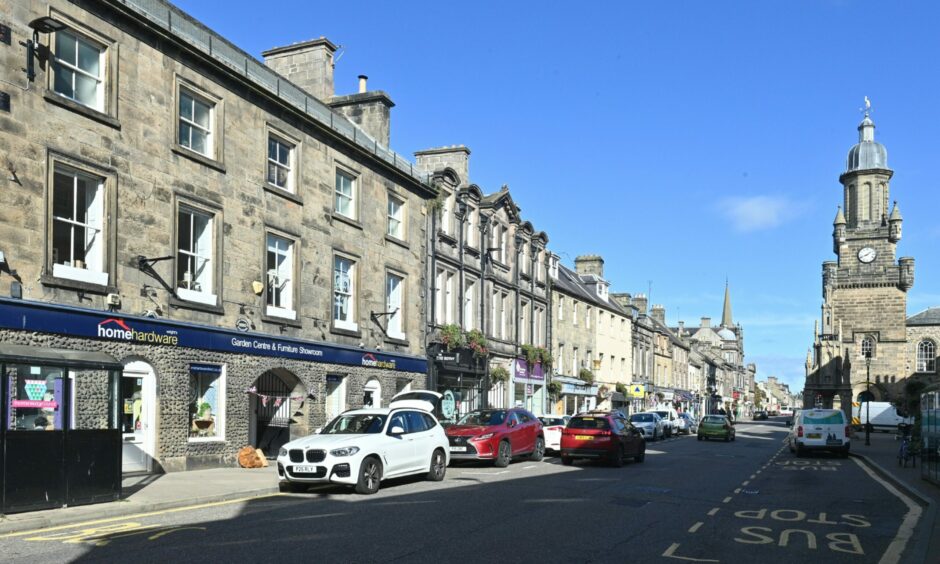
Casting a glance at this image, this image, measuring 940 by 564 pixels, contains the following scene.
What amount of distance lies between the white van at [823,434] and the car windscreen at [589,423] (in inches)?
452

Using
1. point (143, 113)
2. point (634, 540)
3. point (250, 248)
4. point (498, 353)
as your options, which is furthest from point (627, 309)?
point (634, 540)

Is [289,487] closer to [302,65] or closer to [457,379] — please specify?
[302,65]

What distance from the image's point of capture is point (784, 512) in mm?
13961

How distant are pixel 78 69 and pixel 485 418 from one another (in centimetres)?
1327

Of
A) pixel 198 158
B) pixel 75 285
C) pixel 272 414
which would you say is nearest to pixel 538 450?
pixel 272 414

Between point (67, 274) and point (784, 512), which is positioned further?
point (67, 274)

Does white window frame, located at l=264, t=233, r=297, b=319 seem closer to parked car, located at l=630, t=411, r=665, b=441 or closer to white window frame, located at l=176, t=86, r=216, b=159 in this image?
white window frame, located at l=176, t=86, r=216, b=159

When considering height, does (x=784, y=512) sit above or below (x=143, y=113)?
below

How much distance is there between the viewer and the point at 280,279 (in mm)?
22938

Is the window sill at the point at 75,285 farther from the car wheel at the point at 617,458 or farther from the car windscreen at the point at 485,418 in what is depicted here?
Answer: the car wheel at the point at 617,458

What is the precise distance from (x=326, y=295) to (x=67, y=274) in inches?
363

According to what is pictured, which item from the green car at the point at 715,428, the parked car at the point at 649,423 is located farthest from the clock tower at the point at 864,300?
the parked car at the point at 649,423

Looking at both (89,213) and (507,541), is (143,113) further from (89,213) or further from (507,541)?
(507,541)

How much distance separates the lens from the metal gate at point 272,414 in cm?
2289
